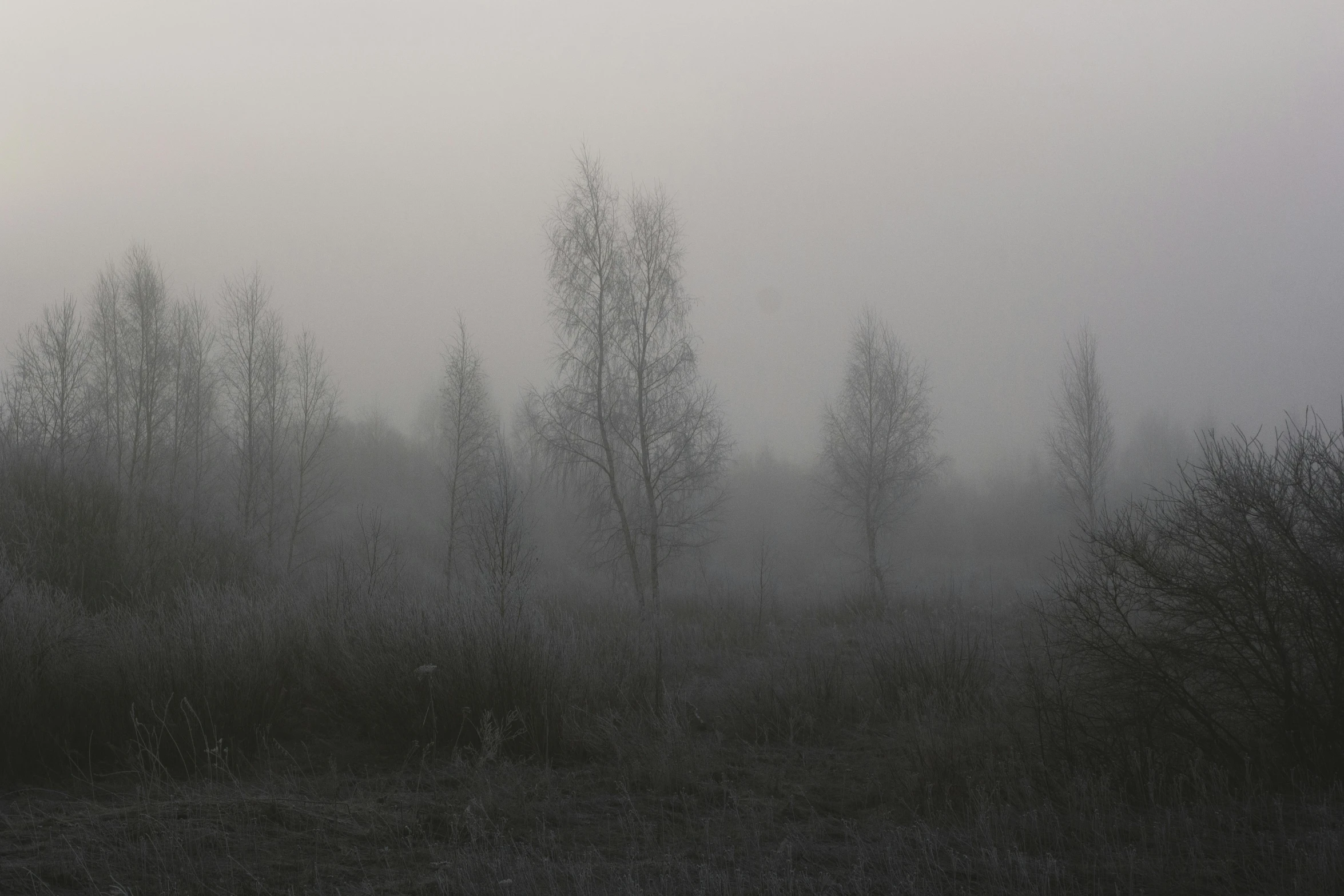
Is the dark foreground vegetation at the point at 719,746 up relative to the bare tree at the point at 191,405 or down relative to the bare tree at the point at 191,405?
down

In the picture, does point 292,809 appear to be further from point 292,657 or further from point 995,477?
point 995,477

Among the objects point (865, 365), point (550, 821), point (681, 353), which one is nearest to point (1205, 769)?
point (550, 821)

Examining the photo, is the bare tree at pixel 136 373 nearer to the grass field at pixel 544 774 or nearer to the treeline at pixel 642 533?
the treeline at pixel 642 533

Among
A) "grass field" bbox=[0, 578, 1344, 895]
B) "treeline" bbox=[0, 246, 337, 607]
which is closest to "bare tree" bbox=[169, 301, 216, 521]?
"treeline" bbox=[0, 246, 337, 607]

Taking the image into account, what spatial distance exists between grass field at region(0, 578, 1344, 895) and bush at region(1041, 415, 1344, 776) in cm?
31

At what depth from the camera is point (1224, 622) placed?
6188 millimetres

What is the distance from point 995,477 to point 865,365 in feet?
87.5

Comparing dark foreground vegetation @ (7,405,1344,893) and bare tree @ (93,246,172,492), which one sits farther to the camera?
bare tree @ (93,246,172,492)

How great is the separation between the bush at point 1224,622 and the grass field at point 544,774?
31cm

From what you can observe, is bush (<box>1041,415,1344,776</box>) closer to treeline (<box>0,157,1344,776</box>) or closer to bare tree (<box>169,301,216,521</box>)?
treeline (<box>0,157,1344,776</box>)

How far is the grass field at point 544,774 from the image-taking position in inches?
181

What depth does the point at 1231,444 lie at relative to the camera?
670cm

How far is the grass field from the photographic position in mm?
4598

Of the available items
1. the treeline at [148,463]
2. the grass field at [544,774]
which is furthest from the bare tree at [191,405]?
the grass field at [544,774]
